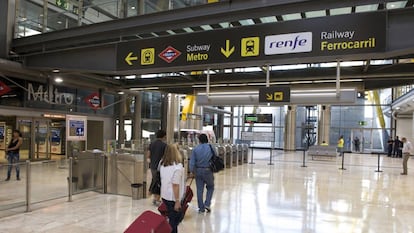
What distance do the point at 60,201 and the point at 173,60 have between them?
3590 millimetres

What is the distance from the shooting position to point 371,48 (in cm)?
466

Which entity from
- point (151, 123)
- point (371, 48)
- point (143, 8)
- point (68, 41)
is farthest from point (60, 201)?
point (151, 123)

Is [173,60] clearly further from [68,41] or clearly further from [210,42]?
[68,41]

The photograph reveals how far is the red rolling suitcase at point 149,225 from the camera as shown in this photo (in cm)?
206

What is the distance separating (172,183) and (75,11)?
832 centimetres

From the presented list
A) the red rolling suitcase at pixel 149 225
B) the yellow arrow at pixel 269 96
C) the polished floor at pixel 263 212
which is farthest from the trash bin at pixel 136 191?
the red rolling suitcase at pixel 149 225

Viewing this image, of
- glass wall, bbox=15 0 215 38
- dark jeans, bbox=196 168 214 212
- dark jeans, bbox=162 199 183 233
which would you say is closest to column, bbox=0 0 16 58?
glass wall, bbox=15 0 215 38

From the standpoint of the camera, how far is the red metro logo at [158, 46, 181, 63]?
6129mm

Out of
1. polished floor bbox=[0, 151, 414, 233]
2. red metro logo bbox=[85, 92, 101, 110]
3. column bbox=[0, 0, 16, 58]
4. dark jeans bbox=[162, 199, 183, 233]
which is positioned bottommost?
polished floor bbox=[0, 151, 414, 233]

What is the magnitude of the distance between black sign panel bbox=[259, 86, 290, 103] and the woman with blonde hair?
3.06m

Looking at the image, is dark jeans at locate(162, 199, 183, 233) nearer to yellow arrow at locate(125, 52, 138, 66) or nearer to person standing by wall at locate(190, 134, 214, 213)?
person standing by wall at locate(190, 134, 214, 213)

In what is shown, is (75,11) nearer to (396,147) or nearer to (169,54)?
(169,54)

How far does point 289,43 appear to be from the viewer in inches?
209

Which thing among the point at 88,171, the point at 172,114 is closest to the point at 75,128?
the point at 88,171
